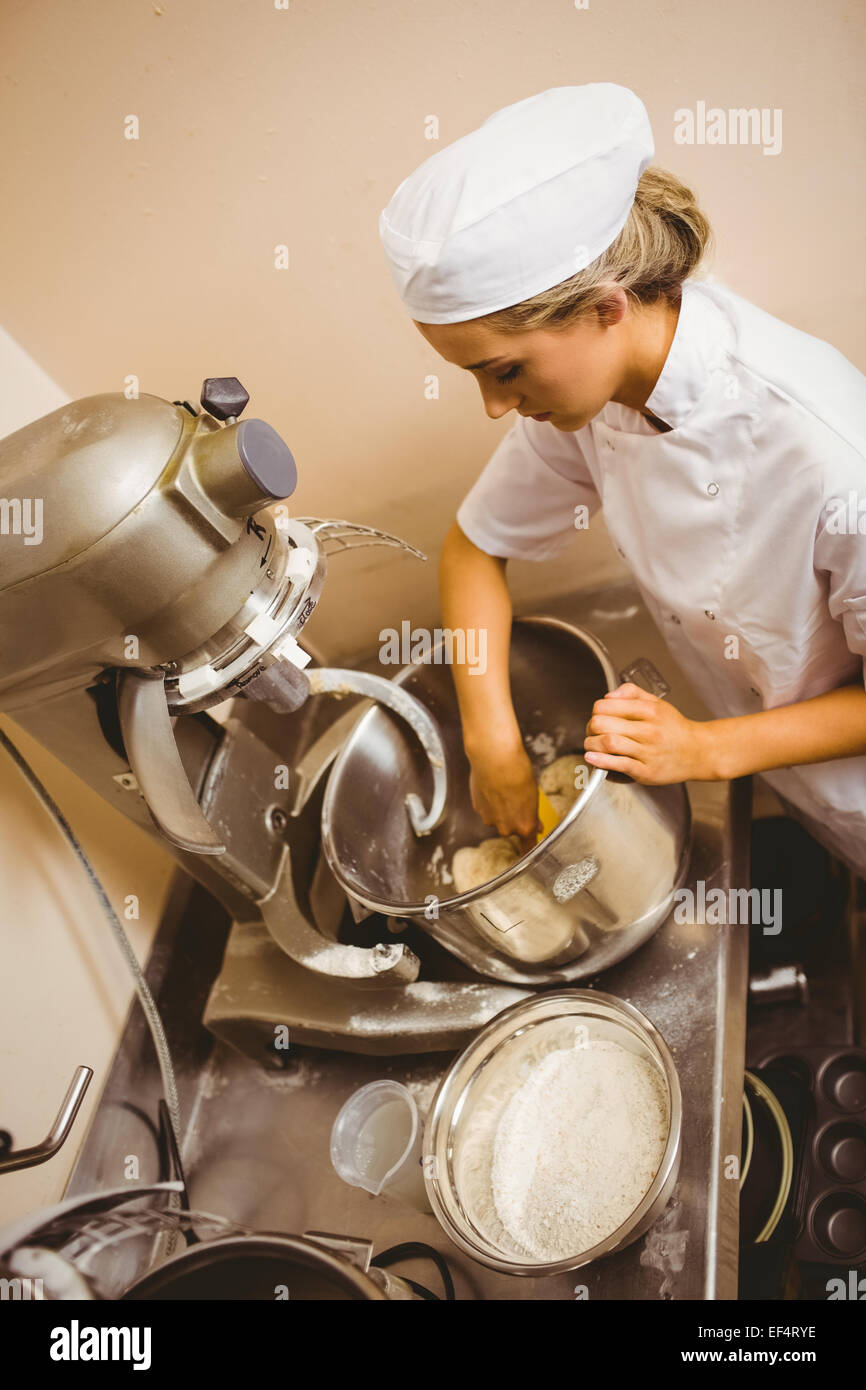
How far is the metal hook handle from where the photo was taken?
713 millimetres

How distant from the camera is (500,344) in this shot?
0.74 metres

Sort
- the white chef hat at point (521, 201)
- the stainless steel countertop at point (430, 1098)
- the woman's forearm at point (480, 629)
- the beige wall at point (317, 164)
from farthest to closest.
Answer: the woman's forearm at point (480, 629) < the beige wall at point (317, 164) < the stainless steel countertop at point (430, 1098) < the white chef hat at point (521, 201)

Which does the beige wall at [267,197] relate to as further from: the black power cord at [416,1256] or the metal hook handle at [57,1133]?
the black power cord at [416,1256]

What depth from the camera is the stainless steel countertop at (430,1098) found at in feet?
2.57

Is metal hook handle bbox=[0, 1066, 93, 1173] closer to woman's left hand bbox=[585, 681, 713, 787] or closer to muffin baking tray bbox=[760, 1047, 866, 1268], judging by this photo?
woman's left hand bbox=[585, 681, 713, 787]

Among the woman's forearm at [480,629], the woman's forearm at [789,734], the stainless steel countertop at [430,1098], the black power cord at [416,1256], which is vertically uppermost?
the woman's forearm at [480,629]

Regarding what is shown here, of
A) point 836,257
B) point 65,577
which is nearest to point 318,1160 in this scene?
point 65,577

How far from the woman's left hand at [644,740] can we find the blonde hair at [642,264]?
0.35 metres

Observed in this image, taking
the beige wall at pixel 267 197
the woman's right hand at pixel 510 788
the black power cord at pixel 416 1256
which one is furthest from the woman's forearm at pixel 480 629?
the black power cord at pixel 416 1256

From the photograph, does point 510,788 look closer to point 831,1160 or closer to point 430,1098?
point 430,1098

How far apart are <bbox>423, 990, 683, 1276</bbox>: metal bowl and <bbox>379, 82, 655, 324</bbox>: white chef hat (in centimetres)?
67

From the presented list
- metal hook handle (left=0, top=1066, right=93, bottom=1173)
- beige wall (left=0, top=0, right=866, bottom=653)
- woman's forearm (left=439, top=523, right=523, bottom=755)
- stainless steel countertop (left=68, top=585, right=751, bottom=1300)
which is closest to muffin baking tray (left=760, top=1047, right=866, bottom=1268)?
stainless steel countertop (left=68, top=585, right=751, bottom=1300)

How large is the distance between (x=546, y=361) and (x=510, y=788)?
1.54 ft
